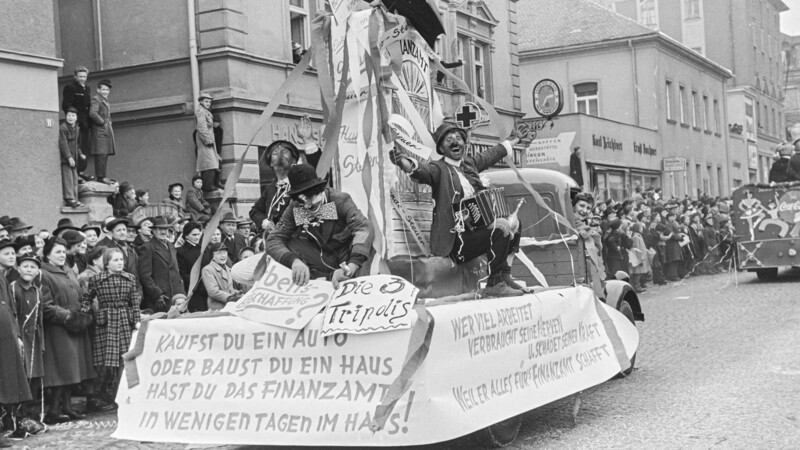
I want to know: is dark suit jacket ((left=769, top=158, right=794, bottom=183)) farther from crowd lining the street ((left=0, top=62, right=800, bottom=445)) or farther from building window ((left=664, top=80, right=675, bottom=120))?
building window ((left=664, top=80, right=675, bottom=120))

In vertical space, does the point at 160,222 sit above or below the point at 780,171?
below

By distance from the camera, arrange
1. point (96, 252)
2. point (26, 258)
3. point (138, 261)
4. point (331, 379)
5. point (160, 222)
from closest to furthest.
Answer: point (331, 379) → point (26, 258) → point (96, 252) → point (138, 261) → point (160, 222)

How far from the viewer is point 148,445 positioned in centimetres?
821

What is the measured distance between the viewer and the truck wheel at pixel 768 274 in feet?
71.1

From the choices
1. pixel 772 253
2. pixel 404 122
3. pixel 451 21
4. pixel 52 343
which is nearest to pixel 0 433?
pixel 52 343


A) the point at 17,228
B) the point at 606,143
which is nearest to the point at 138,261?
the point at 17,228

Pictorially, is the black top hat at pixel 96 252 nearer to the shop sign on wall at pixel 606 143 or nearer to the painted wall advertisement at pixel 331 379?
the painted wall advertisement at pixel 331 379

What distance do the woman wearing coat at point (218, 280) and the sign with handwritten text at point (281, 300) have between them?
3318 millimetres

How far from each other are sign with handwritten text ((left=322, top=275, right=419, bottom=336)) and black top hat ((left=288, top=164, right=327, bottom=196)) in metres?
0.79

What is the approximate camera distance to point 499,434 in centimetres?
732

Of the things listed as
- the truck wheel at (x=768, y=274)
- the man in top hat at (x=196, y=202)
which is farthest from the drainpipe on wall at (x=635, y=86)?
the man in top hat at (x=196, y=202)

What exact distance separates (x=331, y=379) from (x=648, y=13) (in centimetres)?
5423

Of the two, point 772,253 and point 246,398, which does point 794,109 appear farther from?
point 246,398

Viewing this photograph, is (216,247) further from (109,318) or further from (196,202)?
(196,202)
